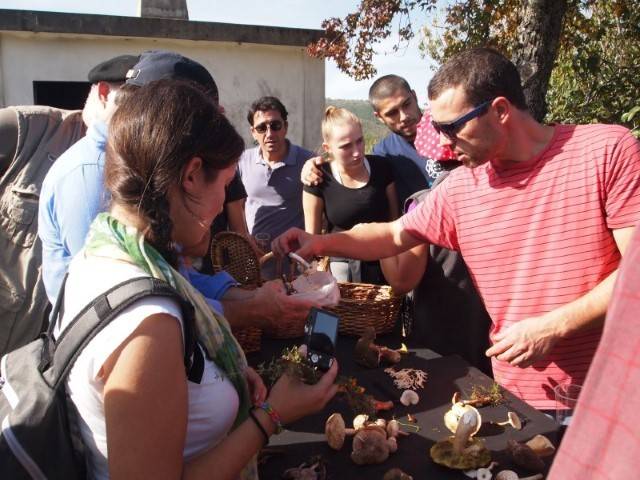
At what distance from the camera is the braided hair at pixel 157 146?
1.37 meters

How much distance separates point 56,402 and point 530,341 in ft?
5.20

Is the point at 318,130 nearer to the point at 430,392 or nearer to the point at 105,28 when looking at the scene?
the point at 105,28

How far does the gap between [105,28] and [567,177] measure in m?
7.23

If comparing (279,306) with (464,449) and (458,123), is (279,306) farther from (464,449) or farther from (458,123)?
(458,123)

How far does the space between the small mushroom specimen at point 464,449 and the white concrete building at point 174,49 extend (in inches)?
296

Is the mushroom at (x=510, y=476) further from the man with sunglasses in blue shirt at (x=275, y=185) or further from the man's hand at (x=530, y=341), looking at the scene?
the man with sunglasses in blue shirt at (x=275, y=185)

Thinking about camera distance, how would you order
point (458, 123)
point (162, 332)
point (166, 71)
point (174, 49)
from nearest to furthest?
1. point (162, 332)
2. point (166, 71)
3. point (458, 123)
4. point (174, 49)

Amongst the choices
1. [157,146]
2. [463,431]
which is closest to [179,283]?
[157,146]

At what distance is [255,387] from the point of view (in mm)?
1692

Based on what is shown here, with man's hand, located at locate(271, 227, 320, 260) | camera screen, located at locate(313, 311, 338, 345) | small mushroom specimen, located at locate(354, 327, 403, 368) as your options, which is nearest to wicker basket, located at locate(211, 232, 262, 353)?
man's hand, located at locate(271, 227, 320, 260)

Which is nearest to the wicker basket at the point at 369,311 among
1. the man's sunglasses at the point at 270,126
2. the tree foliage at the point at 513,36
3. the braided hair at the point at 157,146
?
the braided hair at the point at 157,146

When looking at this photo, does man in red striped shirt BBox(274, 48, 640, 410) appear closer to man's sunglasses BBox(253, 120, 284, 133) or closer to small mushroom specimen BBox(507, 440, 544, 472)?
small mushroom specimen BBox(507, 440, 544, 472)

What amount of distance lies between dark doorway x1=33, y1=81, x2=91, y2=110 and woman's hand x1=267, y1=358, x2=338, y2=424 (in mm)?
7381

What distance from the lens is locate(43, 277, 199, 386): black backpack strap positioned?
4.01 feet
